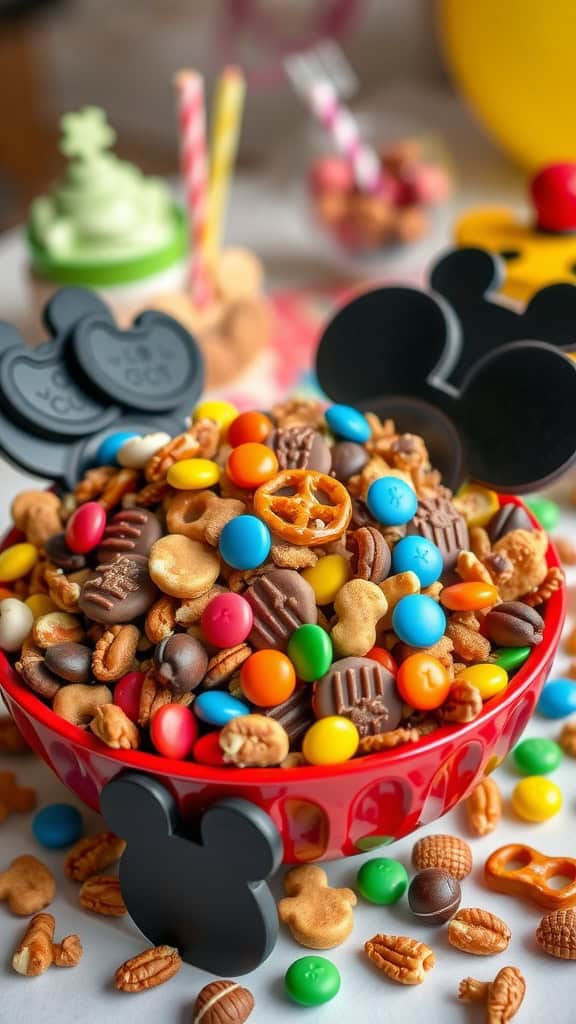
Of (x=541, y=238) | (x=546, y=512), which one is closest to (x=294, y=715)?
(x=546, y=512)

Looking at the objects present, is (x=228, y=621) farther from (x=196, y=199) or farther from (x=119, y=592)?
(x=196, y=199)

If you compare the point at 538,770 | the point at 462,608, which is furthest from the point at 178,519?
the point at 538,770

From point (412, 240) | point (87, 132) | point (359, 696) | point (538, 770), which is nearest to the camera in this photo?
point (359, 696)

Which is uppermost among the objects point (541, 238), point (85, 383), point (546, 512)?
point (85, 383)

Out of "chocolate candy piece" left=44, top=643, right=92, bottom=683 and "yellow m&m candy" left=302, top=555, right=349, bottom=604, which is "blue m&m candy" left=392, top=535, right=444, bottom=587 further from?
"chocolate candy piece" left=44, top=643, right=92, bottom=683

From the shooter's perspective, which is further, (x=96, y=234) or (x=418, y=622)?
(x=96, y=234)

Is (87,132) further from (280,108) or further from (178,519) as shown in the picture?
(280,108)

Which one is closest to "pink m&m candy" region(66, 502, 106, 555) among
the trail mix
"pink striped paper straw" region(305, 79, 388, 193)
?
the trail mix

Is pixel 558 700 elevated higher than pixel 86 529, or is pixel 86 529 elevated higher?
pixel 86 529
